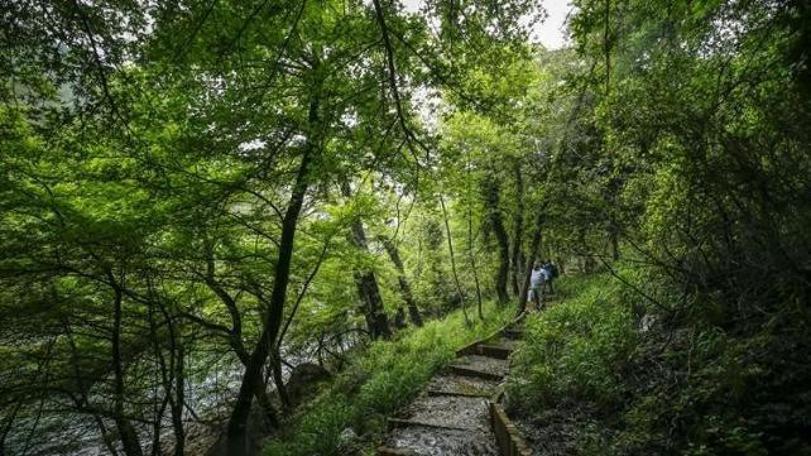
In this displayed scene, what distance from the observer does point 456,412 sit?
7.16 m

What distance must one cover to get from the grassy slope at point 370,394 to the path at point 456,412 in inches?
19.9

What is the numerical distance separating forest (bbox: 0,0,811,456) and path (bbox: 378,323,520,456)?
9cm

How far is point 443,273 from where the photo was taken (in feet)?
71.9

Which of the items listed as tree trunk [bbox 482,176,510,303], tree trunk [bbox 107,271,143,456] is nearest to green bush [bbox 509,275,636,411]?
tree trunk [bbox 107,271,143,456]

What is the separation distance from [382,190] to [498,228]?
1043 centimetres

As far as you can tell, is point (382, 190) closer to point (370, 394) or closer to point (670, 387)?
point (670, 387)

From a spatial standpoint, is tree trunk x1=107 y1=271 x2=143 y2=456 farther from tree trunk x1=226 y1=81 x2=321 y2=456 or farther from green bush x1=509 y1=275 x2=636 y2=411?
green bush x1=509 y1=275 x2=636 y2=411

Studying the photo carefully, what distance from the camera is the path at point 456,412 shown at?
582 centimetres

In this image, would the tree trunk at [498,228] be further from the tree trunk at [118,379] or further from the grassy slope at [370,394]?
the tree trunk at [118,379]

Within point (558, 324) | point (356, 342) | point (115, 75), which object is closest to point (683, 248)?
point (558, 324)

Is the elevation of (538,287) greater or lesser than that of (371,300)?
lesser

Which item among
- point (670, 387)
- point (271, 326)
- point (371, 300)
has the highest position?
point (371, 300)

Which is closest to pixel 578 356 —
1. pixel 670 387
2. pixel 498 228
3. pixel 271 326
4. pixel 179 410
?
pixel 670 387

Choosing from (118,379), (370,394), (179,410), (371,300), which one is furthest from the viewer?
(371,300)
